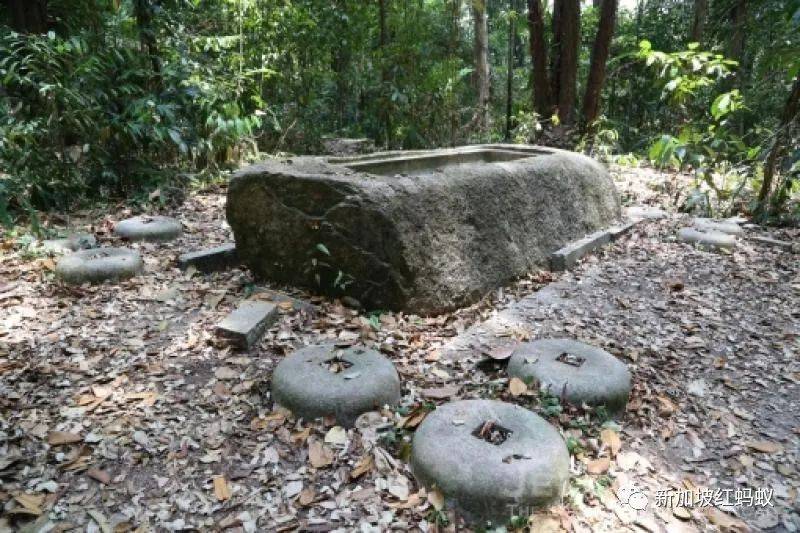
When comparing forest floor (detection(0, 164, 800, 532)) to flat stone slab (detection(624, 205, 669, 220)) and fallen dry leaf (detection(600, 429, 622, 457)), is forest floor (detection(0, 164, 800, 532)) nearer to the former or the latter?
fallen dry leaf (detection(600, 429, 622, 457))

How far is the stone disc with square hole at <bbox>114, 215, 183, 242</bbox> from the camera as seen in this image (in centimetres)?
480

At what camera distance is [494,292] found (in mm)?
4043

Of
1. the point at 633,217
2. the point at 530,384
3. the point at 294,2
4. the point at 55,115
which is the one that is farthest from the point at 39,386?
the point at 294,2

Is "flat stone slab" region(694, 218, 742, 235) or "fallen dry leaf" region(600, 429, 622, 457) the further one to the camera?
"flat stone slab" region(694, 218, 742, 235)

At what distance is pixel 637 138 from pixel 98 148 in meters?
9.39

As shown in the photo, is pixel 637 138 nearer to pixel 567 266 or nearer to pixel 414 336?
pixel 567 266

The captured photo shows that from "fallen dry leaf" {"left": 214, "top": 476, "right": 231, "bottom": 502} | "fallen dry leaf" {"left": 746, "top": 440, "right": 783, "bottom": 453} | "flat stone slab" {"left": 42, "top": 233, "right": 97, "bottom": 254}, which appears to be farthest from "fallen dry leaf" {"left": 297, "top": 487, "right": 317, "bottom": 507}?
"flat stone slab" {"left": 42, "top": 233, "right": 97, "bottom": 254}

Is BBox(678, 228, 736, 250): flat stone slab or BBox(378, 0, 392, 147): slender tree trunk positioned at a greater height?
BBox(378, 0, 392, 147): slender tree trunk

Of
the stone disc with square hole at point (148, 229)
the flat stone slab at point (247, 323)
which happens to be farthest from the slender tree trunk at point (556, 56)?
the flat stone slab at point (247, 323)

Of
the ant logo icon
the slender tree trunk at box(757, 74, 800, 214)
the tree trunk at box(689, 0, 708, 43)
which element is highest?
the tree trunk at box(689, 0, 708, 43)

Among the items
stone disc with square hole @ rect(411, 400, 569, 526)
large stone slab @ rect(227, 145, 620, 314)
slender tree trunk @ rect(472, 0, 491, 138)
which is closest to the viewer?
stone disc with square hole @ rect(411, 400, 569, 526)

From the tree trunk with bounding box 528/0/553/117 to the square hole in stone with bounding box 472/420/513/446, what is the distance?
6.97m

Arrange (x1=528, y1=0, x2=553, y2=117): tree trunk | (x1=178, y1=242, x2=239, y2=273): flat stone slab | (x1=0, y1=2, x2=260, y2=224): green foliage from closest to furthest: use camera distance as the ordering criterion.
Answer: (x1=178, y1=242, x2=239, y2=273): flat stone slab, (x1=0, y1=2, x2=260, y2=224): green foliage, (x1=528, y1=0, x2=553, y2=117): tree trunk

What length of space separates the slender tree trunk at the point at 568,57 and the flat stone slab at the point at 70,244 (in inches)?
257
